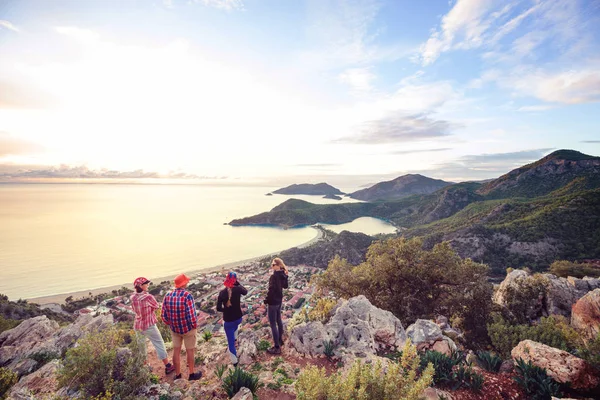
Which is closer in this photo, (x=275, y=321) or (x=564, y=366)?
(x=564, y=366)

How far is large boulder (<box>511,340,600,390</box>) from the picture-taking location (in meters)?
4.58

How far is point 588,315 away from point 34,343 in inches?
835

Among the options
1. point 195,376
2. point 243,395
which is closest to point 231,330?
point 195,376

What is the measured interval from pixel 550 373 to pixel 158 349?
27.5 ft

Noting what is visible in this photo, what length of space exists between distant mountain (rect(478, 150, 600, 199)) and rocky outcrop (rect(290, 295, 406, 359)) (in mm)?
104577

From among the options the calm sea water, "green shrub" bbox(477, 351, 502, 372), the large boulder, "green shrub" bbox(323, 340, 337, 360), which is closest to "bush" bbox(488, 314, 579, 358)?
"green shrub" bbox(477, 351, 502, 372)

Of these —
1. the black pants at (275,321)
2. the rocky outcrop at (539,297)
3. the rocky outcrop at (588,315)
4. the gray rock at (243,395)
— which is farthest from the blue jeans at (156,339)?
the rocky outcrop at (539,297)

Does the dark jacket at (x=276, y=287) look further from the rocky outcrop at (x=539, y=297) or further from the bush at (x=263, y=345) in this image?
the rocky outcrop at (x=539, y=297)

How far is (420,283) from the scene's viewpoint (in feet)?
46.0

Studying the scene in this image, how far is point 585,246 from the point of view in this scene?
140 feet

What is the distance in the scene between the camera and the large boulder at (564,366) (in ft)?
15.0

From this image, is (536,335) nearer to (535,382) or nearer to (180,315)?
(535,382)

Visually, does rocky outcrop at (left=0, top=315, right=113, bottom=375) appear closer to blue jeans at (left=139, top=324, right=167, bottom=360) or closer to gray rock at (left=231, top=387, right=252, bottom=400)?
blue jeans at (left=139, top=324, right=167, bottom=360)

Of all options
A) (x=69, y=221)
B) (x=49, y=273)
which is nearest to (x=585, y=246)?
(x=49, y=273)
